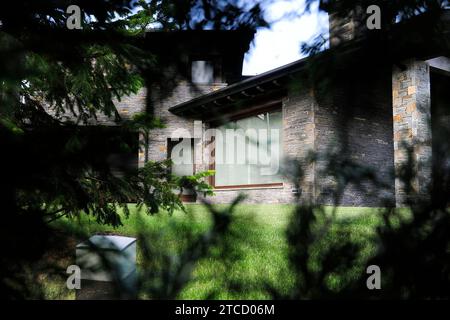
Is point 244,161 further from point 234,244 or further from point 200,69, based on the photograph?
point 234,244

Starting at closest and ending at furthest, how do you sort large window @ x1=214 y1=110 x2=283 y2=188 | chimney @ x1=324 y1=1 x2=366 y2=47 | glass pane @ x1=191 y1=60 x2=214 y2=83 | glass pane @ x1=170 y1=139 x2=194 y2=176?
chimney @ x1=324 y1=1 x2=366 y2=47 < glass pane @ x1=191 y1=60 x2=214 y2=83 < glass pane @ x1=170 y1=139 x2=194 y2=176 < large window @ x1=214 y1=110 x2=283 y2=188

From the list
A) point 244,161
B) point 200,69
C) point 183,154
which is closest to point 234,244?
point 200,69

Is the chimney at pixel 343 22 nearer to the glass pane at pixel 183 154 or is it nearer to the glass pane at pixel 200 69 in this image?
the glass pane at pixel 200 69

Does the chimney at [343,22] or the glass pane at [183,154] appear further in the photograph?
the glass pane at [183,154]

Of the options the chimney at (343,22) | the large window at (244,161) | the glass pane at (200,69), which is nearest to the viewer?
the chimney at (343,22)

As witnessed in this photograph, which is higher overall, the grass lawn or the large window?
the large window

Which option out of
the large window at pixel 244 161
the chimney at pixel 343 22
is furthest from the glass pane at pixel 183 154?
the chimney at pixel 343 22

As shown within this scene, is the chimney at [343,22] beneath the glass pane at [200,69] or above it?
beneath

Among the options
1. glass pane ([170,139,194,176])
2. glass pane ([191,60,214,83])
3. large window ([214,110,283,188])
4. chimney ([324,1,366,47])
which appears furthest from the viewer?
large window ([214,110,283,188])

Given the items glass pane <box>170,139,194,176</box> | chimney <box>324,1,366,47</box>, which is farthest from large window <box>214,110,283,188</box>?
chimney <box>324,1,366,47</box>

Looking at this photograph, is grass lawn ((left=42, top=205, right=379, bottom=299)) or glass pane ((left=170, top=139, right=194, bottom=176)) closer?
grass lawn ((left=42, top=205, right=379, bottom=299))

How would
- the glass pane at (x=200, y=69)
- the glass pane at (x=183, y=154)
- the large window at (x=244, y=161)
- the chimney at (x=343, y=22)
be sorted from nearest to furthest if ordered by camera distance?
the chimney at (x=343, y=22) → the glass pane at (x=200, y=69) → the glass pane at (x=183, y=154) → the large window at (x=244, y=161)

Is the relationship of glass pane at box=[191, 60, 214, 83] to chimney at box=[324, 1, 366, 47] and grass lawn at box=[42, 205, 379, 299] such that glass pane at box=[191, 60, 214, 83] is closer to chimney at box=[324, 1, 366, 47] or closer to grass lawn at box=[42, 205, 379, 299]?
chimney at box=[324, 1, 366, 47]
